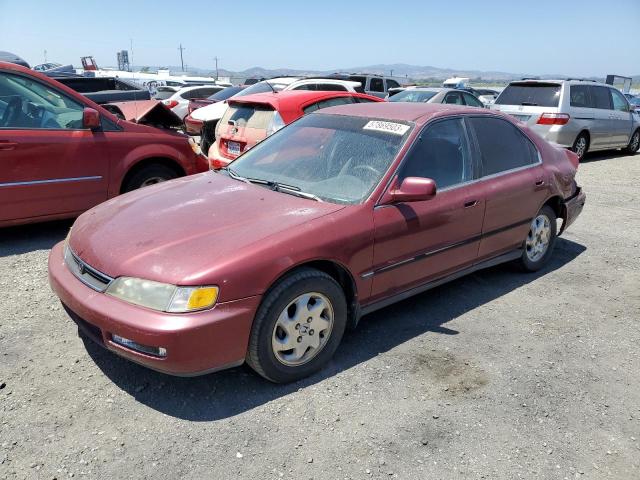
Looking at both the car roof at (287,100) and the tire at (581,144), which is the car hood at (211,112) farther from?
the tire at (581,144)

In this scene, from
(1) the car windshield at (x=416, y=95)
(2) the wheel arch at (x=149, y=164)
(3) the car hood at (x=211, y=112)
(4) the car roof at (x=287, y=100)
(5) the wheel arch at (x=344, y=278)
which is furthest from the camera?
(1) the car windshield at (x=416, y=95)

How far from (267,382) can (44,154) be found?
3355 millimetres

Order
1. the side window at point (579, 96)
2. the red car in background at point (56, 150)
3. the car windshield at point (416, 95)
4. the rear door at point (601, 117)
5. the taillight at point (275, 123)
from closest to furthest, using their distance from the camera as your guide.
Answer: the red car in background at point (56, 150)
the taillight at point (275, 123)
the side window at point (579, 96)
the rear door at point (601, 117)
the car windshield at point (416, 95)

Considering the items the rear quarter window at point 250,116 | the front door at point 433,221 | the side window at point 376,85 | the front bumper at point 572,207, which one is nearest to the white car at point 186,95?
the side window at point 376,85

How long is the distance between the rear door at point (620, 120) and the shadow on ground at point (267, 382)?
9.54 meters

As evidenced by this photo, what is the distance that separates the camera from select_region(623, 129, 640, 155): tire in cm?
1306

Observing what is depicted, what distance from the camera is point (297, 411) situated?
110 inches

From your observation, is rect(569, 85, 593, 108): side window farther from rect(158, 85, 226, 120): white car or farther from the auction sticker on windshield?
rect(158, 85, 226, 120): white car

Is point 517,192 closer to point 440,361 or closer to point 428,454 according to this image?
point 440,361

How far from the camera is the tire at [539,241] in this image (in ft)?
15.5

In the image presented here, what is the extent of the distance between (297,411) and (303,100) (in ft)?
16.2

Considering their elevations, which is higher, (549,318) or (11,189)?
(11,189)

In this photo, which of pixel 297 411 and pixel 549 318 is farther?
pixel 549 318

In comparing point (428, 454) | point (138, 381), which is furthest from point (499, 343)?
point (138, 381)
